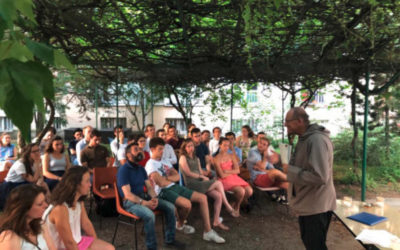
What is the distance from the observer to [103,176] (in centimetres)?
478

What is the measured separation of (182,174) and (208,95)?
19.5 feet

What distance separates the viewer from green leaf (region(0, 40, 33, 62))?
70 cm

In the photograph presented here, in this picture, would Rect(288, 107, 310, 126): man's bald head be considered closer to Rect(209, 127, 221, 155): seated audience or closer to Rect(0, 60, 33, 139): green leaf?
Rect(0, 60, 33, 139): green leaf

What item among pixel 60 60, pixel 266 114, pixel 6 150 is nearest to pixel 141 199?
pixel 60 60

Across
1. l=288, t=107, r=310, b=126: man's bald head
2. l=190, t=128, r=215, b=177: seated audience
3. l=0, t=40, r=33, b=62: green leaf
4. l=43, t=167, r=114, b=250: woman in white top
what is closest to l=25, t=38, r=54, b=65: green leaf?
l=0, t=40, r=33, b=62: green leaf

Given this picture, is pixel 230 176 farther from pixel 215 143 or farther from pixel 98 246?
pixel 98 246

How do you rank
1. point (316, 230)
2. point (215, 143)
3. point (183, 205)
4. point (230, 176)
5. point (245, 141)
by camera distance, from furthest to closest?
point (245, 141), point (215, 143), point (230, 176), point (183, 205), point (316, 230)

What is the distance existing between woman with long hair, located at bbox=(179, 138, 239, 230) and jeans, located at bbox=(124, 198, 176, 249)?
826 mm

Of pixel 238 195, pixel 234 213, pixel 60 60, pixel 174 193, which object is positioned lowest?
pixel 234 213

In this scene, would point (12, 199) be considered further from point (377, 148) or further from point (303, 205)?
point (377, 148)

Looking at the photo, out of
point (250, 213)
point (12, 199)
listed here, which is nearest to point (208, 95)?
point (250, 213)

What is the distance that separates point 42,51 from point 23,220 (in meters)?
1.74

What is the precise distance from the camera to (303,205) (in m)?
2.62

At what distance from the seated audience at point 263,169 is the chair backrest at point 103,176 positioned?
2561 mm
